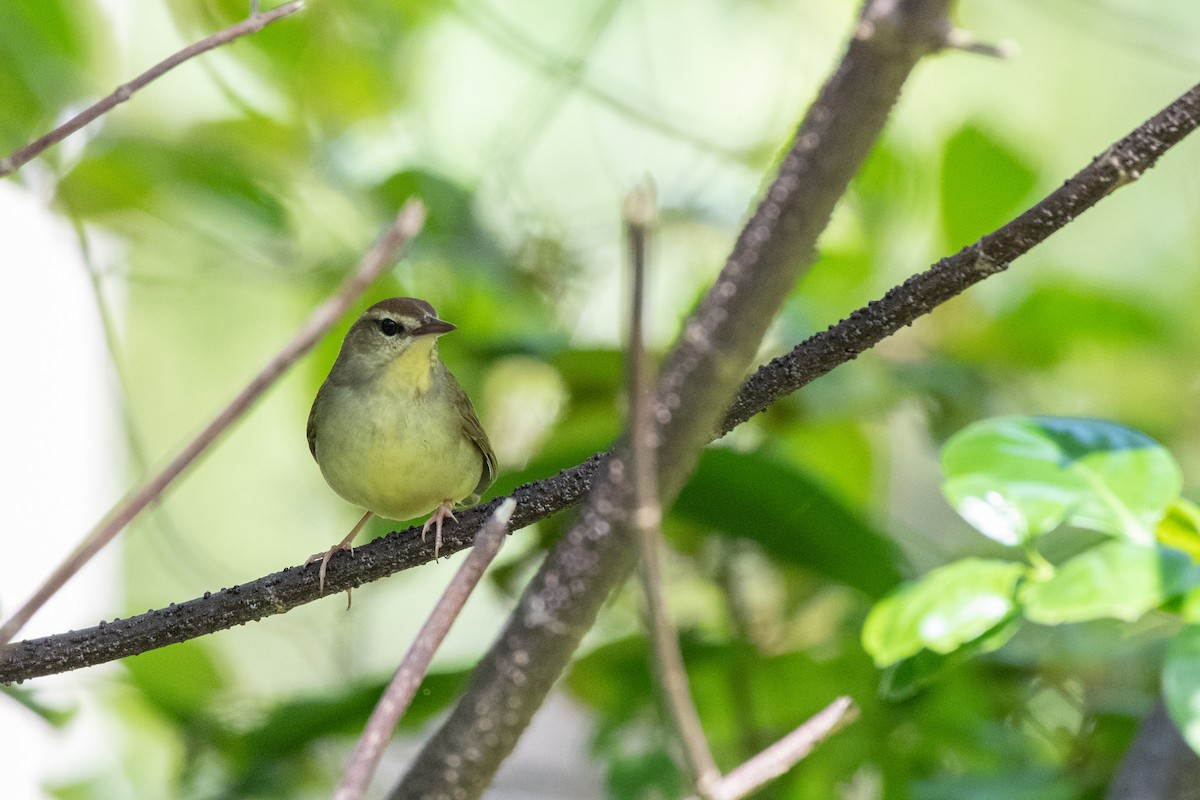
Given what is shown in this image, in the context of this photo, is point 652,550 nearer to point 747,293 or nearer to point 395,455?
point 747,293

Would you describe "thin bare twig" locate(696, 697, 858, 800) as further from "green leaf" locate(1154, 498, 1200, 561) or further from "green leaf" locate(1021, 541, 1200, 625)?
"green leaf" locate(1154, 498, 1200, 561)

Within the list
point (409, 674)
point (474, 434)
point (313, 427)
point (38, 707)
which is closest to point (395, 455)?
point (474, 434)

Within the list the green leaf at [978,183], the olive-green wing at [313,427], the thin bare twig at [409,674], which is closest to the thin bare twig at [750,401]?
the thin bare twig at [409,674]

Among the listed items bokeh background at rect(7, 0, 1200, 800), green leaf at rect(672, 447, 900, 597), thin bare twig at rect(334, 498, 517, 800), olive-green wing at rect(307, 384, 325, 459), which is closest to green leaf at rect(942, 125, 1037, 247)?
bokeh background at rect(7, 0, 1200, 800)

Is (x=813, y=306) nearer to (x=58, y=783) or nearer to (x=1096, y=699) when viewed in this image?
(x=1096, y=699)

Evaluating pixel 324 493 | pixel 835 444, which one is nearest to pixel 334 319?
pixel 835 444

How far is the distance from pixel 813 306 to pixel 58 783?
91.4 inches

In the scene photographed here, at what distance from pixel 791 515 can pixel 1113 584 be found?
1.06 meters

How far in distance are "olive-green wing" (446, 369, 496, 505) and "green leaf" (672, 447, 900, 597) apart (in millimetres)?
511

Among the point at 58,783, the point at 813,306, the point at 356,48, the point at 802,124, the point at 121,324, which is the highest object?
the point at 121,324

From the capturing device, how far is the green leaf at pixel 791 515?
2.22 metres

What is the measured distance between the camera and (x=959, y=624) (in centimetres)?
142

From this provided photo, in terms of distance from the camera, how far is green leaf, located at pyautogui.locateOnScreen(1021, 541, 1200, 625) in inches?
48.0

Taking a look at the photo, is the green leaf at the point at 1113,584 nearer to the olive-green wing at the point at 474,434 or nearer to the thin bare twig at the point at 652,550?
the thin bare twig at the point at 652,550
